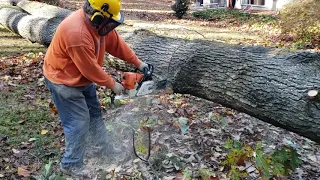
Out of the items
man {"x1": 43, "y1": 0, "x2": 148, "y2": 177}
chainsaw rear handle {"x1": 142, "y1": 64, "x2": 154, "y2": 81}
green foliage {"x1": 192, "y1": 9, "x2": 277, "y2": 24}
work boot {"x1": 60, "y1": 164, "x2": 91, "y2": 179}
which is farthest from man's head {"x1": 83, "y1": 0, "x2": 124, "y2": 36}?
green foliage {"x1": 192, "y1": 9, "x2": 277, "y2": 24}

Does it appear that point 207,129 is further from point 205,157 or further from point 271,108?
point 271,108

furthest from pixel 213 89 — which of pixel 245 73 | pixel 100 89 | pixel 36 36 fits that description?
pixel 36 36

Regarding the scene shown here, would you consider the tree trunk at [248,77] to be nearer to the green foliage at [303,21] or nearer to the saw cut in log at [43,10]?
the saw cut in log at [43,10]

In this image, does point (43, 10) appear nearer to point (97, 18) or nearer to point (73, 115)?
point (73, 115)

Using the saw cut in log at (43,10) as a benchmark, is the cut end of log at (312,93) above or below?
below

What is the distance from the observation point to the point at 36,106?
4.98 meters

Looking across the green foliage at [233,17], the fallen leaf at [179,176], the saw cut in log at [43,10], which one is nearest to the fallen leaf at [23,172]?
the fallen leaf at [179,176]

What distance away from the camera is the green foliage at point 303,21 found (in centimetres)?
873

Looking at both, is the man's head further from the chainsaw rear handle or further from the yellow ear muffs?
the chainsaw rear handle

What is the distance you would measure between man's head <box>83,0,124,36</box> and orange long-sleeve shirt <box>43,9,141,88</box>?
9cm

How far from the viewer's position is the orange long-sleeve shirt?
286 centimetres

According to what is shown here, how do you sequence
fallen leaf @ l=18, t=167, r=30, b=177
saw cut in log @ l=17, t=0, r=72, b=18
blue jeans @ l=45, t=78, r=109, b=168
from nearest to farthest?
blue jeans @ l=45, t=78, r=109, b=168 < fallen leaf @ l=18, t=167, r=30, b=177 < saw cut in log @ l=17, t=0, r=72, b=18

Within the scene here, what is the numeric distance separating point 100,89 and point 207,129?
2.22 m

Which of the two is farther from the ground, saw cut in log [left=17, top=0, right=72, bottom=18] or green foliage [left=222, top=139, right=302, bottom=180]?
saw cut in log [left=17, top=0, right=72, bottom=18]
